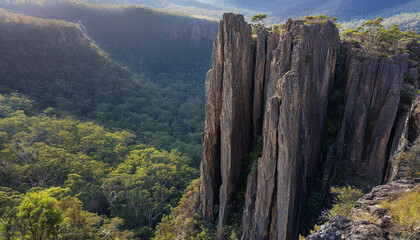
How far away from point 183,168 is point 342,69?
82.8ft

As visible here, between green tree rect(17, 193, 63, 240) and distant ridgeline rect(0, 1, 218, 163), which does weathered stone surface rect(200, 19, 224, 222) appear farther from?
distant ridgeline rect(0, 1, 218, 163)

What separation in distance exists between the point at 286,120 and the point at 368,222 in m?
7.89

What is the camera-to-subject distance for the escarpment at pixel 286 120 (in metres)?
14.0

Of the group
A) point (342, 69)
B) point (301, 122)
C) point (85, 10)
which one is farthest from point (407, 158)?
point (85, 10)

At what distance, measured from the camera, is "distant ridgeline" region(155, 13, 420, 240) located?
14.0 m

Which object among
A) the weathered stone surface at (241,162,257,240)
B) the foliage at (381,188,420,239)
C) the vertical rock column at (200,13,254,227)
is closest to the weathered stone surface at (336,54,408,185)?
the weathered stone surface at (241,162,257,240)

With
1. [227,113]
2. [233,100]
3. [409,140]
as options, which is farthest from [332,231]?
[233,100]

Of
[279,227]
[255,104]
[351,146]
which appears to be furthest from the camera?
Result: [255,104]

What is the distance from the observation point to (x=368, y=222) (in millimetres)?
5742

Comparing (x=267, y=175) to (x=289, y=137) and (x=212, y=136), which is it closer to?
(x=289, y=137)

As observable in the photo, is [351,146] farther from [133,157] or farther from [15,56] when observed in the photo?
[15,56]

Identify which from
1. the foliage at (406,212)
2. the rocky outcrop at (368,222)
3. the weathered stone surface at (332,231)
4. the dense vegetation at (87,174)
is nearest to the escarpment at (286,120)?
the rocky outcrop at (368,222)

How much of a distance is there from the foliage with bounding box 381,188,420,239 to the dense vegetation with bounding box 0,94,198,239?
69.3ft

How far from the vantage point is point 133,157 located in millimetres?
37406
